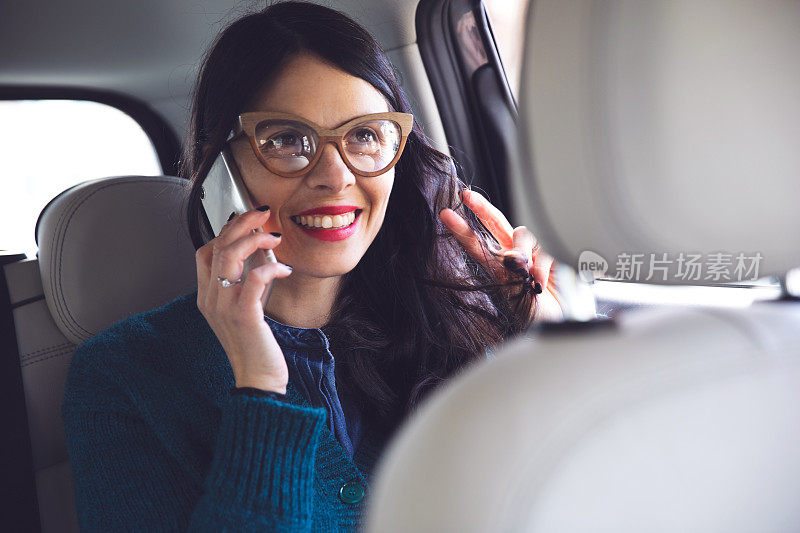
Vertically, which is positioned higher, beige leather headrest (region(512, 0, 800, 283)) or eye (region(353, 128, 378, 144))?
beige leather headrest (region(512, 0, 800, 283))

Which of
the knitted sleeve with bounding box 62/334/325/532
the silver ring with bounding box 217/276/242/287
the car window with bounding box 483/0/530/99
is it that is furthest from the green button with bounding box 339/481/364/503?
the car window with bounding box 483/0/530/99

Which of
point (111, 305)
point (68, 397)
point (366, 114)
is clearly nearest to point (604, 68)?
point (366, 114)

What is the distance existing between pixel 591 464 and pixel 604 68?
0.30 m

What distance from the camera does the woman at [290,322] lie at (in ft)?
3.63

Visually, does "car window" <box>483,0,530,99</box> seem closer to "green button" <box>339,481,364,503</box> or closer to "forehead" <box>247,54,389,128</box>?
"forehead" <box>247,54,389,128</box>

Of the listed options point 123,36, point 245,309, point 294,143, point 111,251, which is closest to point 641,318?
point 245,309

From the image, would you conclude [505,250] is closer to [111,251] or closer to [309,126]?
[309,126]

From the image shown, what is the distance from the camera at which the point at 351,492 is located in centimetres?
122

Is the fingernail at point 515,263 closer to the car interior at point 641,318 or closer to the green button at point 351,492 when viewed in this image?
the green button at point 351,492

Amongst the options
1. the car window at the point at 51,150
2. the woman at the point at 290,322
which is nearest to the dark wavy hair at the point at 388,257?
the woman at the point at 290,322

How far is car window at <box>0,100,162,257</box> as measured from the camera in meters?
2.24

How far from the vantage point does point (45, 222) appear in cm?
160

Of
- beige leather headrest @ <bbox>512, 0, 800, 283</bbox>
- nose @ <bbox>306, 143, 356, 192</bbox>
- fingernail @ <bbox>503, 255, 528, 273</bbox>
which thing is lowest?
fingernail @ <bbox>503, 255, 528, 273</bbox>

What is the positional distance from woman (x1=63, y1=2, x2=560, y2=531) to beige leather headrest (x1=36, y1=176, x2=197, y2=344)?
5.4 inches
